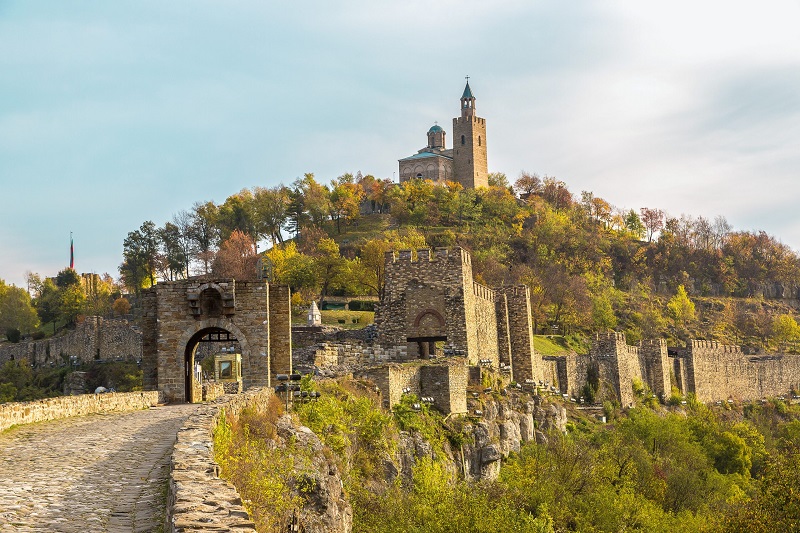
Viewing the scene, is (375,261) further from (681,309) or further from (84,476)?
(84,476)

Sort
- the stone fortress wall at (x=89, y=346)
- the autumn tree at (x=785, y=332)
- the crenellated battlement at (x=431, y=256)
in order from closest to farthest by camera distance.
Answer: the crenellated battlement at (x=431, y=256) → the stone fortress wall at (x=89, y=346) → the autumn tree at (x=785, y=332)

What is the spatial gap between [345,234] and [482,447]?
67441 mm

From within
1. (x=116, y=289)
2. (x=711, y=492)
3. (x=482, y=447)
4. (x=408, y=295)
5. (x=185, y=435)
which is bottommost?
(x=711, y=492)

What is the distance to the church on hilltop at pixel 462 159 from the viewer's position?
114625 millimetres

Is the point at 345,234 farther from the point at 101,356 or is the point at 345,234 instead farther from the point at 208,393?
A: the point at 208,393

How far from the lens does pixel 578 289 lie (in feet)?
270

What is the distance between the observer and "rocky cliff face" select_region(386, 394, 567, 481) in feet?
82.2

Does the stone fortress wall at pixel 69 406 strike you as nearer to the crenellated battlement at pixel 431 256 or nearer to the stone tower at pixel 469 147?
the crenellated battlement at pixel 431 256

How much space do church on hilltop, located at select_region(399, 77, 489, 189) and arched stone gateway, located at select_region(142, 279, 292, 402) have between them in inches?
3533

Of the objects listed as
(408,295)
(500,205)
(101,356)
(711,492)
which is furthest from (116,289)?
(711,492)

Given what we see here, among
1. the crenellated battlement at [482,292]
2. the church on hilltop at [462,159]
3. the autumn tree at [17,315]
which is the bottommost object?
the crenellated battlement at [482,292]

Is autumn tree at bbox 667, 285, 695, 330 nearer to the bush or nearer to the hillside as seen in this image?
the hillside

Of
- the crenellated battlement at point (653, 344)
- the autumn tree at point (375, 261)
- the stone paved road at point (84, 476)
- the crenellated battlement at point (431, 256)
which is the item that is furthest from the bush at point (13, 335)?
the stone paved road at point (84, 476)

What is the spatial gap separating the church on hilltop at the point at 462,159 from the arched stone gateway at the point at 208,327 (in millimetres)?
89749
